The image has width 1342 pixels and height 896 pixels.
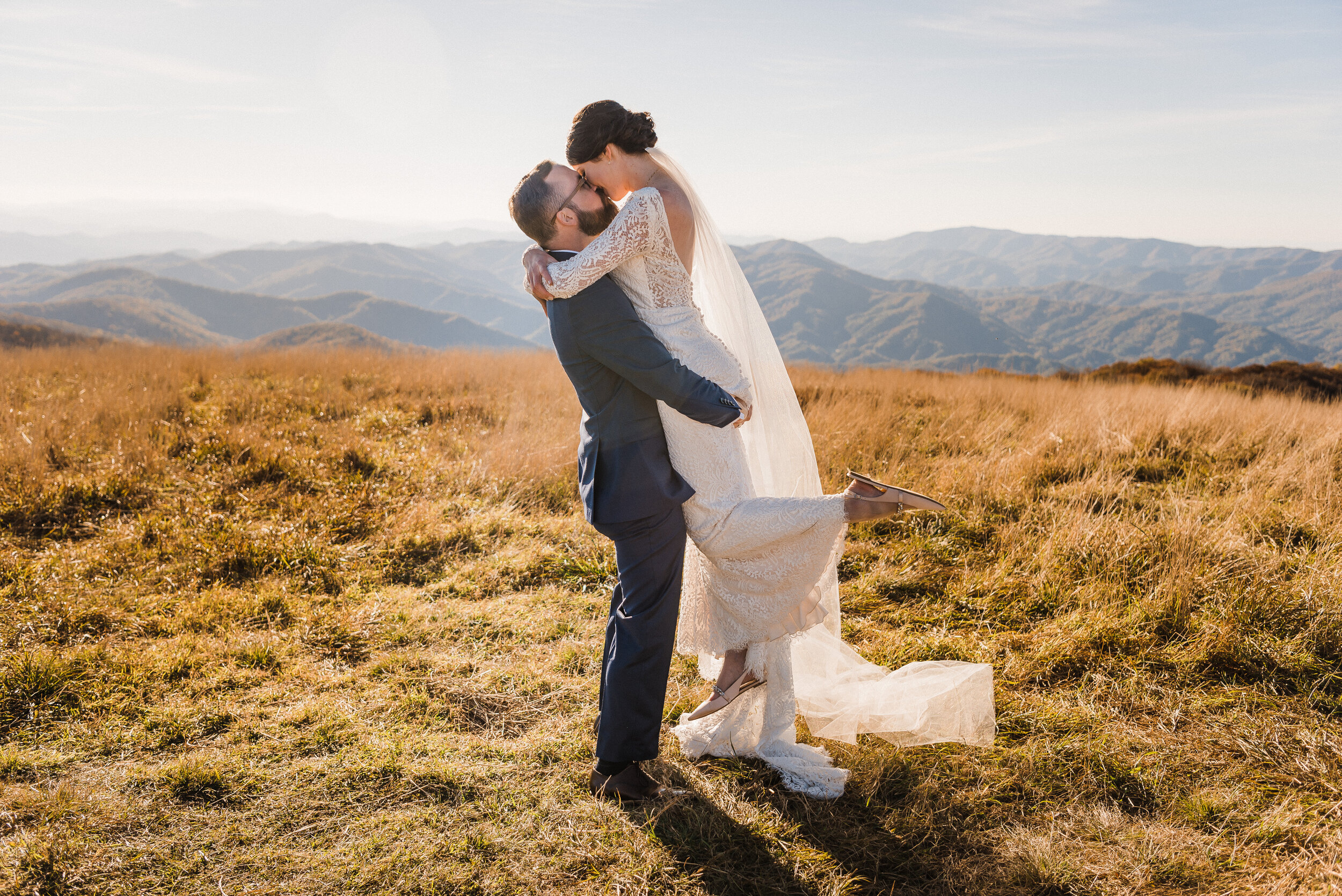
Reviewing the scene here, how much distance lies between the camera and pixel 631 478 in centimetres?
242

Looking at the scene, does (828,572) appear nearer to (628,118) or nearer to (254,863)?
(628,118)

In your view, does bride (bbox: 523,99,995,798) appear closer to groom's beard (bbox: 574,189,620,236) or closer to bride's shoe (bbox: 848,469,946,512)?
bride's shoe (bbox: 848,469,946,512)

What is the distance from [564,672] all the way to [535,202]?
2564 mm

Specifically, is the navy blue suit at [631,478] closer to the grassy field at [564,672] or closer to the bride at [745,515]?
the bride at [745,515]

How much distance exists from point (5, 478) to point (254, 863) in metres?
5.80

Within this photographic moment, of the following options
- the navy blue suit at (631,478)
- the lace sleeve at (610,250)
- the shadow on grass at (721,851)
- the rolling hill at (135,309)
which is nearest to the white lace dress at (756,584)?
the lace sleeve at (610,250)

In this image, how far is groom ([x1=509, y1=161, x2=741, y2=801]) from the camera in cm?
221

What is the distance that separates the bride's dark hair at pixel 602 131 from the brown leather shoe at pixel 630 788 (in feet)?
7.99

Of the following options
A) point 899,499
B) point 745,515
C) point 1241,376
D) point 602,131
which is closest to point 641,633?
point 745,515

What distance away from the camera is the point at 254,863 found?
238cm

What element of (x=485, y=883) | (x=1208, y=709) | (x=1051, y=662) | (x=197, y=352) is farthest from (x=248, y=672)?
(x=197, y=352)

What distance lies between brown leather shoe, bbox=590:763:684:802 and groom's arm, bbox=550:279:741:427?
154cm

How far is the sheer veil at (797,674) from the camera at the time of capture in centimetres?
279

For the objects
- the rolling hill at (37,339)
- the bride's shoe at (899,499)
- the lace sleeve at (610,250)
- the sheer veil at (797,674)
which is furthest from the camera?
the rolling hill at (37,339)
